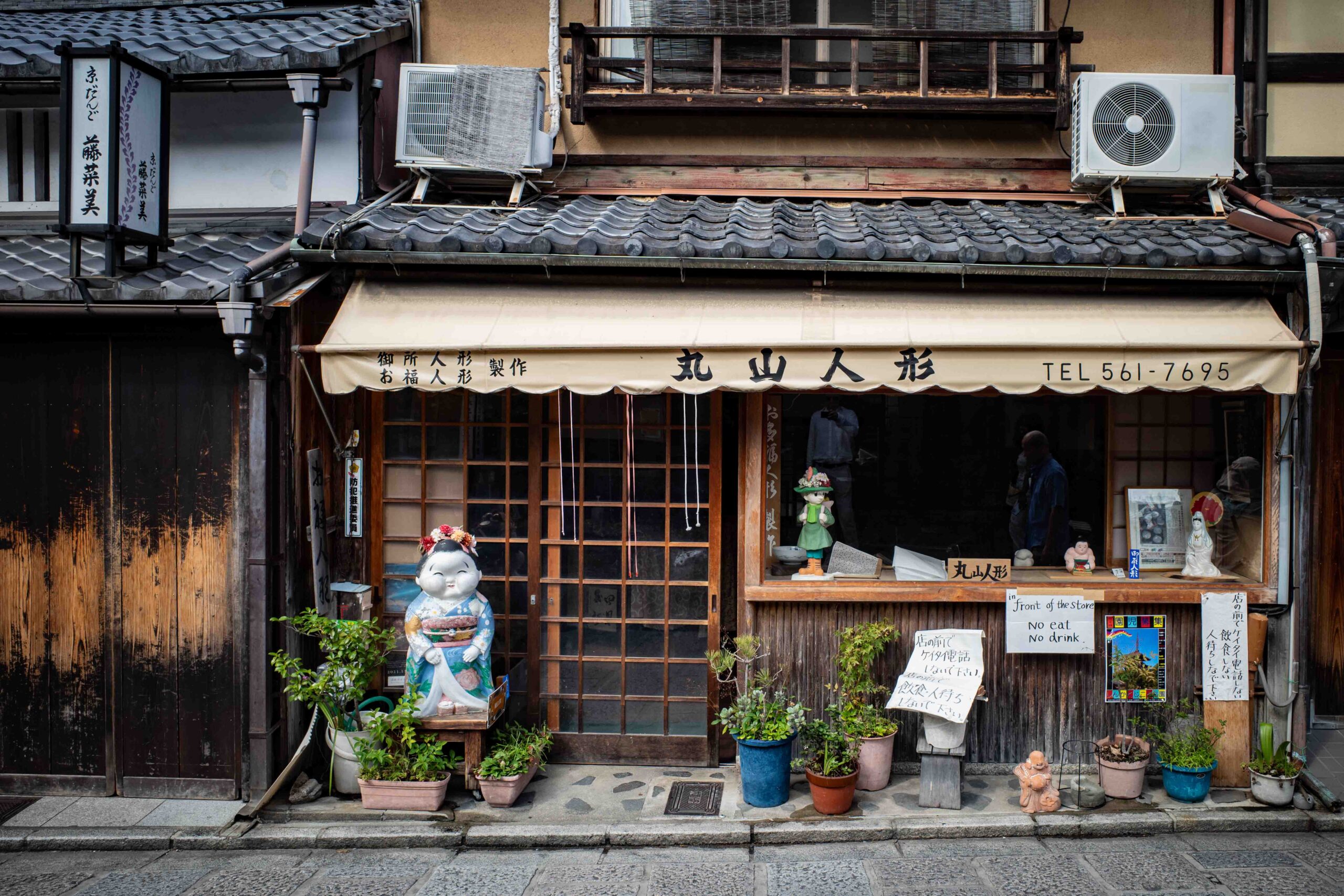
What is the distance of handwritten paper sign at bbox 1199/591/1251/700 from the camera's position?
698 cm

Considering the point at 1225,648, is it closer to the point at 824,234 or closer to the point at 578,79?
the point at 824,234

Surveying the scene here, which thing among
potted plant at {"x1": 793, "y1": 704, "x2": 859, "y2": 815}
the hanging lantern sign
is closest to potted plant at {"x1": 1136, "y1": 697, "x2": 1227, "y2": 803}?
potted plant at {"x1": 793, "y1": 704, "x2": 859, "y2": 815}

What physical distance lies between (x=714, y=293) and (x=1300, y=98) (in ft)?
20.9

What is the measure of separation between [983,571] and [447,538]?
4.34 m

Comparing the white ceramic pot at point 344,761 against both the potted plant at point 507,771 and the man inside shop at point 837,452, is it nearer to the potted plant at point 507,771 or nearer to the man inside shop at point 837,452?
the potted plant at point 507,771

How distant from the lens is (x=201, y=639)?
7.07 meters

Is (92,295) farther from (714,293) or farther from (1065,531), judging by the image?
(1065,531)

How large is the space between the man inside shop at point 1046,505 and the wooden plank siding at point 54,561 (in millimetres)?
7905

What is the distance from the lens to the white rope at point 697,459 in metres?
7.56

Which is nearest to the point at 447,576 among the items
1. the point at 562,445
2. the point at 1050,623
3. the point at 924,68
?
the point at 562,445

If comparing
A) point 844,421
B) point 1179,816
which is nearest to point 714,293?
point 844,421

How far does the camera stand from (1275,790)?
656cm

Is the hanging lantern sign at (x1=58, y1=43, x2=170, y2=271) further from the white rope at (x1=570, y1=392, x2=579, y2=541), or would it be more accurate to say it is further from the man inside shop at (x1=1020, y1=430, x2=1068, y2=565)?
the man inside shop at (x1=1020, y1=430, x2=1068, y2=565)

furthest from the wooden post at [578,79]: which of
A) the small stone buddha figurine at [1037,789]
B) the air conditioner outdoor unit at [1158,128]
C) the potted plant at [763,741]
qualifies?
the small stone buddha figurine at [1037,789]
